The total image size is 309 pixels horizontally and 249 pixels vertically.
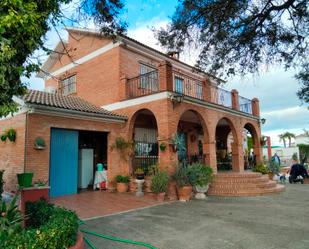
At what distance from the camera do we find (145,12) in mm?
6328

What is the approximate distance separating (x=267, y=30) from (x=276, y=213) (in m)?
5.66

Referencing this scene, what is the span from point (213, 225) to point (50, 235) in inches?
175

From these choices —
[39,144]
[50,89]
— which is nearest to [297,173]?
[39,144]

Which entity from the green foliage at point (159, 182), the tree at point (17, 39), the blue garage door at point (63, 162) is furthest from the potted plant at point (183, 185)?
the tree at point (17, 39)

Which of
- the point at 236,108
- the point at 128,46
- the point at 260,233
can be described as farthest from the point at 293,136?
the point at 260,233

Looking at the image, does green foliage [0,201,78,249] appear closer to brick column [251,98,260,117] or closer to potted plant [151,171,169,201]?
potted plant [151,171,169,201]

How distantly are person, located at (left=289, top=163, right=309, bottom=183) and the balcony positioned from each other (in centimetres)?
447

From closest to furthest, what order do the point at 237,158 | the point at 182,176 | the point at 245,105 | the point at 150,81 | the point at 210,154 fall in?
the point at 182,176 < the point at 210,154 < the point at 150,81 < the point at 237,158 < the point at 245,105

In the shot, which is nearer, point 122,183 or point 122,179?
point 122,183

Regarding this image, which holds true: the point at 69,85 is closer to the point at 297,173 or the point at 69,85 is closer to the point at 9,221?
the point at 9,221

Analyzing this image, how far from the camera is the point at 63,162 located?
11141mm

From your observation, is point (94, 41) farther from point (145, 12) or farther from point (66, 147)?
point (145, 12)

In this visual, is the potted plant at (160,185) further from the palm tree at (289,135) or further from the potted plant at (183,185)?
the palm tree at (289,135)

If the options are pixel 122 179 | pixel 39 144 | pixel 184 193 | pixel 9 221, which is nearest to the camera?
pixel 9 221
